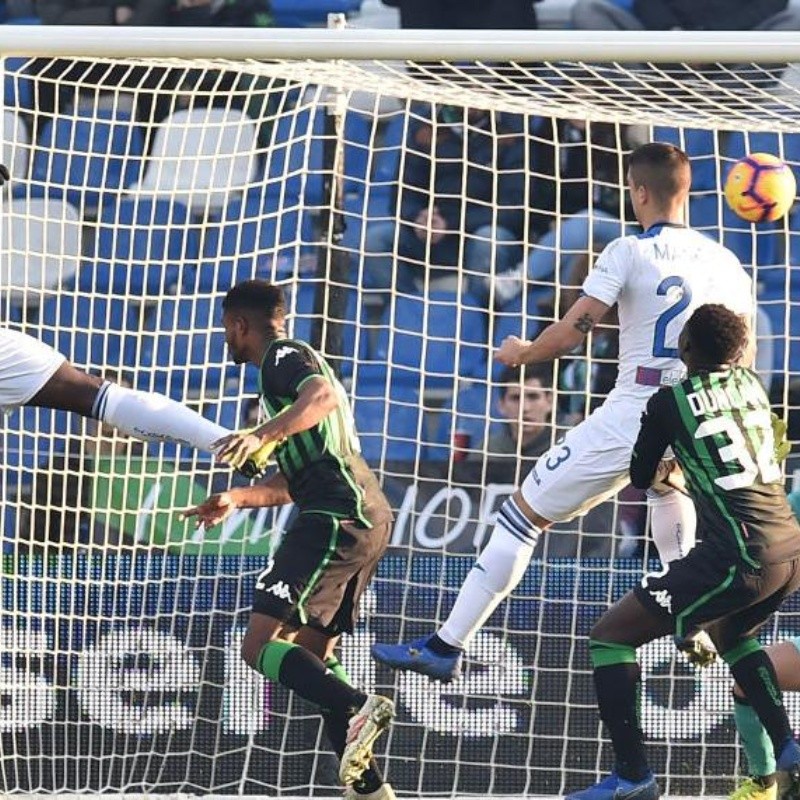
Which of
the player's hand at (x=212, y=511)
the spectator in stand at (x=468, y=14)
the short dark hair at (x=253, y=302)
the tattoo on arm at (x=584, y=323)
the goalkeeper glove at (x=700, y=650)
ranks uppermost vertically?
the spectator in stand at (x=468, y=14)

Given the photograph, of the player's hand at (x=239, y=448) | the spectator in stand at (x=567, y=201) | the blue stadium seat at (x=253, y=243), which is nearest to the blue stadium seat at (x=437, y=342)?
the spectator in stand at (x=567, y=201)

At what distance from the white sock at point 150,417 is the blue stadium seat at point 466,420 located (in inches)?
99.9

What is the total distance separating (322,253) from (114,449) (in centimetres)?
128

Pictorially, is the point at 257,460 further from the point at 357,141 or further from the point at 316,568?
the point at 357,141

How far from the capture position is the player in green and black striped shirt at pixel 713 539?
5.45 metres

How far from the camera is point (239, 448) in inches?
223

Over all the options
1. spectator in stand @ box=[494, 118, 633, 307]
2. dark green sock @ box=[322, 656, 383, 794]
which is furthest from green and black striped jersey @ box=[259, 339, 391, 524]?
spectator in stand @ box=[494, 118, 633, 307]

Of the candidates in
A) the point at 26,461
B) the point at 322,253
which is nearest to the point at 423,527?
the point at 322,253

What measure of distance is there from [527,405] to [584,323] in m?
2.48

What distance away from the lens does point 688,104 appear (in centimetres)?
757

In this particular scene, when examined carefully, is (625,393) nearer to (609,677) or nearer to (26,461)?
(609,677)

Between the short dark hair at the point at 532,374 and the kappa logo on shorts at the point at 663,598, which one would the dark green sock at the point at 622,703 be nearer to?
the kappa logo on shorts at the point at 663,598

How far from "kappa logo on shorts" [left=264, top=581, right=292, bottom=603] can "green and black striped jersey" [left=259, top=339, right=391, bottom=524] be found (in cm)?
28

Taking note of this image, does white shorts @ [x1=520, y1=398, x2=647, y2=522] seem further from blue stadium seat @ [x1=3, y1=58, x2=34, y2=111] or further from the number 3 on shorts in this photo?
blue stadium seat @ [x1=3, y1=58, x2=34, y2=111]
